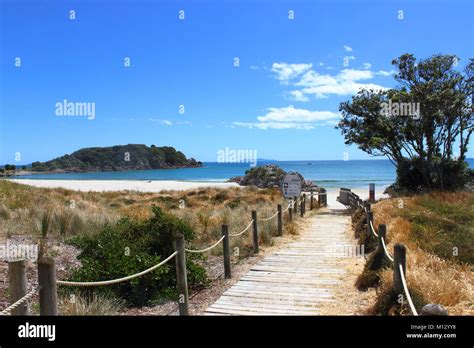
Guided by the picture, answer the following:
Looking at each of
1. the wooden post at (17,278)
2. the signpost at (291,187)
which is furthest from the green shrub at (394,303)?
the signpost at (291,187)

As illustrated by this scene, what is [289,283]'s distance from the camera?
7.20m

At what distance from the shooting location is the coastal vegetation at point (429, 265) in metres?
5.21

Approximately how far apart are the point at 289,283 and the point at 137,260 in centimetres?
279

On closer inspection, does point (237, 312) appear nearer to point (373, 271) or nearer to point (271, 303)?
point (271, 303)

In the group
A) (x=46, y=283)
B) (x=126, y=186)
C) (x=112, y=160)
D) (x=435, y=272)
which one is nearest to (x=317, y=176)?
→ (x=126, y=186)

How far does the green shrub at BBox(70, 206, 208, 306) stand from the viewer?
682 centimetres

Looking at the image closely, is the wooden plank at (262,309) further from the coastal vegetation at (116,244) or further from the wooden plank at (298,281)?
the wooden plank at (298,281)

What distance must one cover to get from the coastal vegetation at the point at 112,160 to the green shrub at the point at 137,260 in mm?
144858

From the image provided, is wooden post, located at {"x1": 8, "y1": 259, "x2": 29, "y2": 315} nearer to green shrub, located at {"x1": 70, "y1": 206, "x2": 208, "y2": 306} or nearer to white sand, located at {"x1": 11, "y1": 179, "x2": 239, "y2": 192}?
green shrub, located at {"x1": 70, "y1": 206, "x2": 208, "y2": 306}

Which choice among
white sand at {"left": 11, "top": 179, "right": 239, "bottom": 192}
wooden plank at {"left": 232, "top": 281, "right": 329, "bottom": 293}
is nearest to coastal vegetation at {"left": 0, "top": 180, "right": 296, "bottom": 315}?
wooden plank at {"left": 232, "top": 281, "right": 329, "bottom": 293}

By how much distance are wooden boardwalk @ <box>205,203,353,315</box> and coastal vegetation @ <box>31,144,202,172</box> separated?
145 meters
